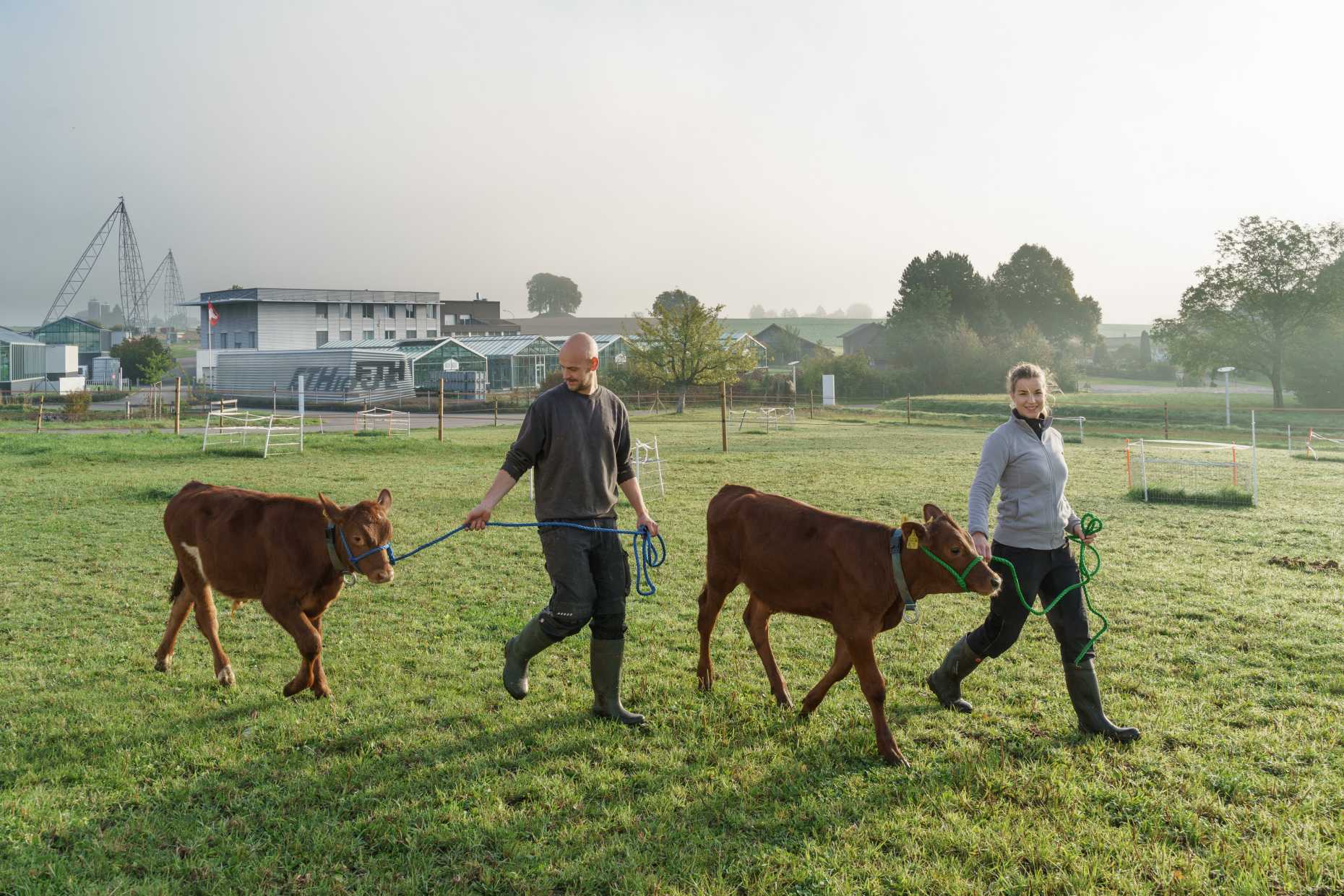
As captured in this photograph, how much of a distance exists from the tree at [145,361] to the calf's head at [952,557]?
67755 mm

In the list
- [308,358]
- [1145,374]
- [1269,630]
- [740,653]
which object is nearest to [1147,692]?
[1269,630]

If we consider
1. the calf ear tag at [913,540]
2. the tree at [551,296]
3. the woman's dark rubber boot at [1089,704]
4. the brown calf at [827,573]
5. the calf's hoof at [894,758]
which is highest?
the tree at [551,296]

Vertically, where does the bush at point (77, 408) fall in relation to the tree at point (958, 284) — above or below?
below

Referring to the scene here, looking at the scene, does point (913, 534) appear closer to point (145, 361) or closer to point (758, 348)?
point (758, 348)

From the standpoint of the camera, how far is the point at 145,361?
65.5m

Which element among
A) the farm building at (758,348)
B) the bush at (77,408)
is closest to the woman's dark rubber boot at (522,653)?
the bush at (77,408)

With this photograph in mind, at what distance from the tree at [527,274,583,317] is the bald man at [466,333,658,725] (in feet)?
549

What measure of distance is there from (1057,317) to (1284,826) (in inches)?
3447

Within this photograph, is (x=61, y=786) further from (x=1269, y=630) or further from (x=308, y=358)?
(x=308, y=358)

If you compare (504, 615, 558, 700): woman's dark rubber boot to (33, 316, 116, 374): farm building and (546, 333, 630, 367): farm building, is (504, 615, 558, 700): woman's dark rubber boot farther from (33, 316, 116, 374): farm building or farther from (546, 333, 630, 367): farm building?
(33, 316, 116, 374): farm building

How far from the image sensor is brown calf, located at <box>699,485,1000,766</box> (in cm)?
458

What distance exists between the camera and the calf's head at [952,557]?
4.44 m

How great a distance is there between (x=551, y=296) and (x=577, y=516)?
170m

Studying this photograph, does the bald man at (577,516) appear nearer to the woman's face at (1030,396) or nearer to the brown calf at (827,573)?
the brown calf at (827,573)
